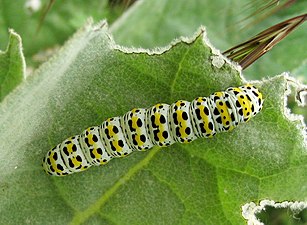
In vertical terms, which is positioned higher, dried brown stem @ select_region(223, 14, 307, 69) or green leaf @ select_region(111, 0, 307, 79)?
green leaf @ select_region(111, 0, 307, 79)

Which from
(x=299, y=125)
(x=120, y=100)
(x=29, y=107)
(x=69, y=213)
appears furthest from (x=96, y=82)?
(x=299, y=125)

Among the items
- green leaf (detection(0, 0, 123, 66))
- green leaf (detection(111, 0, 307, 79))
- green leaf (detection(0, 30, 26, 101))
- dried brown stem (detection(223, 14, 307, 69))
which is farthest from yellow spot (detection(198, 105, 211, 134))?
green leaf (detection(0, 0, 123, 66))

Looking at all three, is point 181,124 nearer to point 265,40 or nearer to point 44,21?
point 265,40

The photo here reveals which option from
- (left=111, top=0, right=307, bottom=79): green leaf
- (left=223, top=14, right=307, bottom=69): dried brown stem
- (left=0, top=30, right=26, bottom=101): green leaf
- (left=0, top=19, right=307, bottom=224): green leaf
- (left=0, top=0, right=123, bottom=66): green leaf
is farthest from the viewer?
(left=0, top=0, right=123, bottom=66): green leaf

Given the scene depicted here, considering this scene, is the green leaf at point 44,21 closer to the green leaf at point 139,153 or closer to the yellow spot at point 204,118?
the green leaf at point 139,153

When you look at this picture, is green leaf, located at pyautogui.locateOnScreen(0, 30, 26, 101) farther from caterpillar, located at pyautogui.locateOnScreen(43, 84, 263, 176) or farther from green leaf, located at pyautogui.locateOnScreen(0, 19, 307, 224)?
caterpillar, located at pyautogui.locateOnScreen(43, 84, 263, 176)

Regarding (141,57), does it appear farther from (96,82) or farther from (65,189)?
(65,189)

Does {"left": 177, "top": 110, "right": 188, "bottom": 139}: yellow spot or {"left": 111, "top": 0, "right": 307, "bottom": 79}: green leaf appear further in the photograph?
{"left": 111, "top": 0, "right": 307, "bottom": 79}: green leaf
